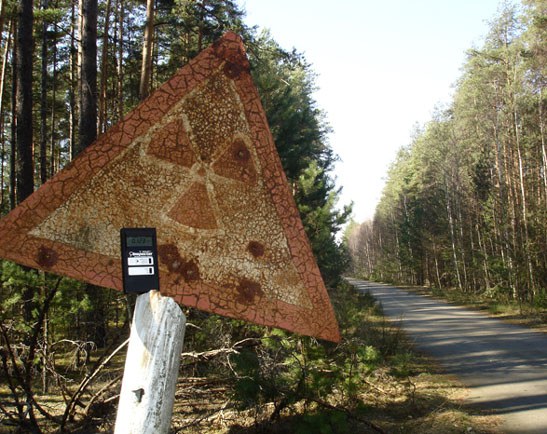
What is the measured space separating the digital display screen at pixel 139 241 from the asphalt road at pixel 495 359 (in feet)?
17.7

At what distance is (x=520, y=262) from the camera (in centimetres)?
1850

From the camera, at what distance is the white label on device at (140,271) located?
198 cm

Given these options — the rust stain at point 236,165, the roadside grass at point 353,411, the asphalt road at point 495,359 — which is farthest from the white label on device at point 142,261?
the asphalt road at point 495,359

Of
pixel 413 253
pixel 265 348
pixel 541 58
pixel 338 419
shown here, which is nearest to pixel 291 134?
pixel 265 348

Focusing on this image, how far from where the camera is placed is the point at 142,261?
2.02 metres

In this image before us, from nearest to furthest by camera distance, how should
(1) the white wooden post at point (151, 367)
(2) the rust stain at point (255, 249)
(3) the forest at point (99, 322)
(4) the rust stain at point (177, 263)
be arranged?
(1) the white wooden post at point (151, 367)
(4) the rust stain at point (177, 263)
(2) the rust stain at point (255, 249)
(3) the forest at point (99, 322)

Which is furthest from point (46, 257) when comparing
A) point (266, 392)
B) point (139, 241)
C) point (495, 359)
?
point (495, 359)

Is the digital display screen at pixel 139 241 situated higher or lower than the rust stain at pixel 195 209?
lower

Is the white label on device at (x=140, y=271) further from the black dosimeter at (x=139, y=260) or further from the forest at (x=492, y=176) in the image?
the forest at (x=492, y=176)

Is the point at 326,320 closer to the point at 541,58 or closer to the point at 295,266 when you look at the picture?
the point at 295,266

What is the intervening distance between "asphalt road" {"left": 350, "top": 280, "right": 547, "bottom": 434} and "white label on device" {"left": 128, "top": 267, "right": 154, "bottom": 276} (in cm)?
539

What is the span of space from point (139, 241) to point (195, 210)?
0.38 metres

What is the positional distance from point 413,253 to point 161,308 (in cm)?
3990

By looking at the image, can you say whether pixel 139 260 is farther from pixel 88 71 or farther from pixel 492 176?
pixel 492 176
